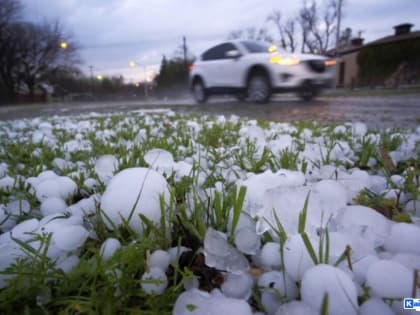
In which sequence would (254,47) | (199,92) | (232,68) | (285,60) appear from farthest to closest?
1. (199,92)
2. (232,68)
3. (254,47)
4. (285,60)

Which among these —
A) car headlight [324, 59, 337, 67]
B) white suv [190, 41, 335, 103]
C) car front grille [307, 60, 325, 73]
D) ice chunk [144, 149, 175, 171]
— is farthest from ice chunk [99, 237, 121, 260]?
car headlight [324, 59, 337, 67]

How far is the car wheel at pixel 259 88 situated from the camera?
5445 millimetres

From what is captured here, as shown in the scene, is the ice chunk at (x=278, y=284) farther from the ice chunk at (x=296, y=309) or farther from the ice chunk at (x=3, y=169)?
the ice chunk at (x=3, y=169)

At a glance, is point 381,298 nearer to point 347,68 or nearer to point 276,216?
point 276,216

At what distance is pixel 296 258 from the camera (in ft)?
1.66

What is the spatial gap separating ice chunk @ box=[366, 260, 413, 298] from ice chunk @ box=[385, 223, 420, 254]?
12 cm

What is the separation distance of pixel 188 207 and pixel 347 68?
583 inches

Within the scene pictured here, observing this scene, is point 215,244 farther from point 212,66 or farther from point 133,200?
point 212,66

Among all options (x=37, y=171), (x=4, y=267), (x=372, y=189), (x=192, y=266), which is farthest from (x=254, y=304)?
(x=37, y=171)

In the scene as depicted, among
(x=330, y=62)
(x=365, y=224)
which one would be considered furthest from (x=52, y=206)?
(x=330, y=62)

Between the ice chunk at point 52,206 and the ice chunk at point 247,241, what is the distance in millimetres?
542

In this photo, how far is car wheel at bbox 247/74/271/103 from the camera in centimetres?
545

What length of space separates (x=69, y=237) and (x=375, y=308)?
1.92 feet


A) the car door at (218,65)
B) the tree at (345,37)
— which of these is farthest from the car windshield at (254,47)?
the tree at (345,37)
